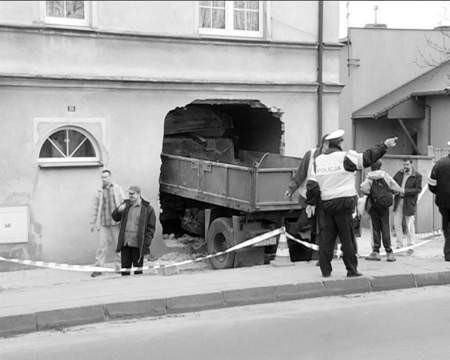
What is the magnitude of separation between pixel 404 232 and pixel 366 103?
835cm

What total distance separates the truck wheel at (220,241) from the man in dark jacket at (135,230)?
161 centimetres

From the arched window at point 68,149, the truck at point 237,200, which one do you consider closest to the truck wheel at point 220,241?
the truck at point 237,200

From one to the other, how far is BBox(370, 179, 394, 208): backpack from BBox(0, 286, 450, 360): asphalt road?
2.62 m

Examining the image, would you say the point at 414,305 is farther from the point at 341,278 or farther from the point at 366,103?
the point at 366,103

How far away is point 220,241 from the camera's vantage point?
43.5ft

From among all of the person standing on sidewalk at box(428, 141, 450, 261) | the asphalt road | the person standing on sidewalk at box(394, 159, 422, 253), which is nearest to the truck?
the person standing on sidewalk at box(394, 159, 422, 253)

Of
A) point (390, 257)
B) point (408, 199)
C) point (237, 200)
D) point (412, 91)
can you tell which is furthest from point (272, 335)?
point (412, 91)

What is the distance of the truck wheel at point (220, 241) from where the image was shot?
12.6m

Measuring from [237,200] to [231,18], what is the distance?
4730 millimetres

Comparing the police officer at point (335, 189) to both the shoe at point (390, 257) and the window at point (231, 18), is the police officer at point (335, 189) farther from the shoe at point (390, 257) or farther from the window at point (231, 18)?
the window at point (231, 18)

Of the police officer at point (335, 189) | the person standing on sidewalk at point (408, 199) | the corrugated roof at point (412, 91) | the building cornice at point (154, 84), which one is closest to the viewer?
the police officer at point (335, 189)

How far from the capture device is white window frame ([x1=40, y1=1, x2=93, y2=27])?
13.2 metres

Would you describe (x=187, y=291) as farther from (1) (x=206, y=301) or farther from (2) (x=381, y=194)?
(2) (x=381, y=194)

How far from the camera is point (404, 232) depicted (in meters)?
14.9
